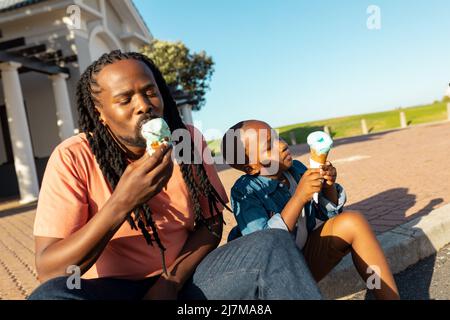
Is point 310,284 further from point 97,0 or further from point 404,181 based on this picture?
point 97,0

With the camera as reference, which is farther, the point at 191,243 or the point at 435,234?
the point at 435,234

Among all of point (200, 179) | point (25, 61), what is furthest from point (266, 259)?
point (25, 61)

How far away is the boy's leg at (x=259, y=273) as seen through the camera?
4.33 ft

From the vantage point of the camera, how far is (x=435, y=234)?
3143mm

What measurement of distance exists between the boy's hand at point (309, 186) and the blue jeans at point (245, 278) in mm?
485

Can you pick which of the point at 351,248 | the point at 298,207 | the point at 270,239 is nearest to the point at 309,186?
the point at 298,207

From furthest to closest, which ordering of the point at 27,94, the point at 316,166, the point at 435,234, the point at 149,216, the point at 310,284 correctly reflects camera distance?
the point at 27,94 → the point at 435,234 → the point at 316,166 → the point at 149,216 → the point at 310,284

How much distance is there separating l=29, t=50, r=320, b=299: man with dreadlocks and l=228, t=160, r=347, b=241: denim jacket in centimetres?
18

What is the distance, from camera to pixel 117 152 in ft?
5.88

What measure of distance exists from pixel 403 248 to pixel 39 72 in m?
10.6

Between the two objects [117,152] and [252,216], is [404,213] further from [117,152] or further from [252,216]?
[117,152]

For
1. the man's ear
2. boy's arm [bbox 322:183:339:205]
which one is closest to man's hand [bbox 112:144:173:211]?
the man's ear

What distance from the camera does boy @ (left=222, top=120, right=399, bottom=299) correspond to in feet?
6.28

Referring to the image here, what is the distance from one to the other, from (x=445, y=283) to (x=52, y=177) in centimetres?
233
